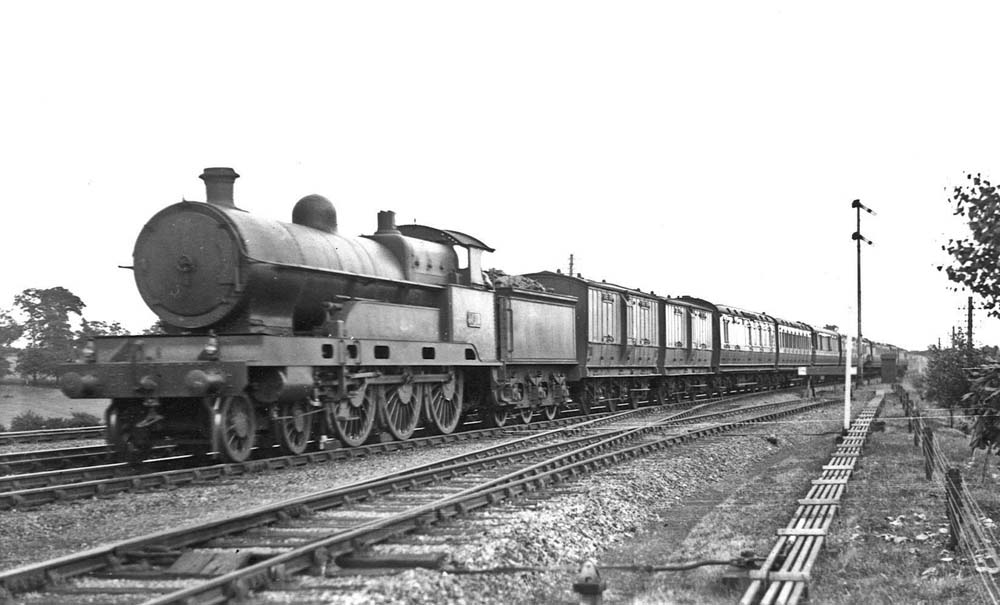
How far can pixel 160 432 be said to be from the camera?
454 inches

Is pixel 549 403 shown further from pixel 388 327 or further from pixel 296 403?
pixel 296 403

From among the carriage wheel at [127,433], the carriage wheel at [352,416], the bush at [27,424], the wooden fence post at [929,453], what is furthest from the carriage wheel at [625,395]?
the carriage wheel at [127,433]

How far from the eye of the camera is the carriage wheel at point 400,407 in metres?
13.6

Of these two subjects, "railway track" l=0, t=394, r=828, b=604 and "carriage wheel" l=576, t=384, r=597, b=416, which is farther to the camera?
"carriage wheel" l=576, t=384, r=597, b=416

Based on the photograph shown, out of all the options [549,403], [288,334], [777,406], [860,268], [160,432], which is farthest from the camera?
[860,268]

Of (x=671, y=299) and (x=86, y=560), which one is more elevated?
(x=671, y=299)

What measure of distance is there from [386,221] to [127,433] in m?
5.27

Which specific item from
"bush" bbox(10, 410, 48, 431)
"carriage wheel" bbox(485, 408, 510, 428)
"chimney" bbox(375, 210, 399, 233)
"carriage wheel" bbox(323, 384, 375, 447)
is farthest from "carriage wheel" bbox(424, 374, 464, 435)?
"bush" bbox(10, 410, 48, 431)

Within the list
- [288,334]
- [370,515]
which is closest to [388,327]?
[288,334]

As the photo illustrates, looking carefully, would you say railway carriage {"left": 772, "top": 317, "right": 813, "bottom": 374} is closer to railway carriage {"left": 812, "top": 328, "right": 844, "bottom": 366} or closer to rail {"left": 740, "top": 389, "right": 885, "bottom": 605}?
railway carriage {"left": 812, "top": 328, "right": 844, "bottom": 366}

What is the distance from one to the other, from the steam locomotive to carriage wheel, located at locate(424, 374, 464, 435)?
3cm

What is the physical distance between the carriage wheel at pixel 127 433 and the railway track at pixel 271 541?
3.68 metres

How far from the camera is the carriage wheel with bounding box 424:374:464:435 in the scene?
1516 centimetres

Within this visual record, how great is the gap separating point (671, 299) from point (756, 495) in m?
18.3
